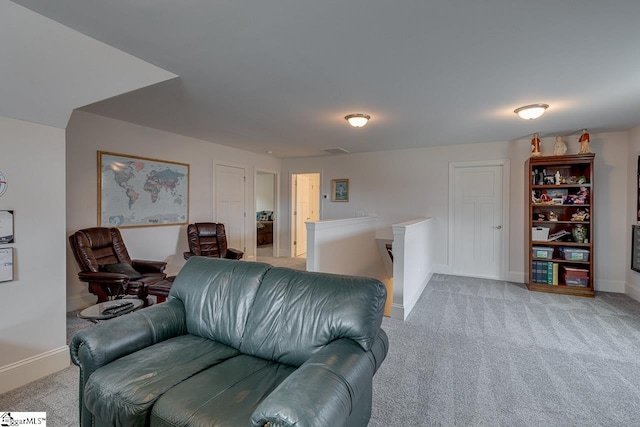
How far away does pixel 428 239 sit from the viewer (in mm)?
5141

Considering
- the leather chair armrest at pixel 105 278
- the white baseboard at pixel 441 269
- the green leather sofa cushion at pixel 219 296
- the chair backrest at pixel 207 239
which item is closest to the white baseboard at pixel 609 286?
the white baseboard at pixel 441 269

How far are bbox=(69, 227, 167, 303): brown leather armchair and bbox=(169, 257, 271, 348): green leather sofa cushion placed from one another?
1.30 meters

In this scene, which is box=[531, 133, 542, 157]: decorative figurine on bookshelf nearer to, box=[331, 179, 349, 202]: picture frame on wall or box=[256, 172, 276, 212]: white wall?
box=[331, 179, 349, 202]: picture frame on wall

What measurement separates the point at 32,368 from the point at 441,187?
18.7 ft

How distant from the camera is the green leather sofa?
1.16 m

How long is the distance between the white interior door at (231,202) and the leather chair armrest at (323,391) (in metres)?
4.53

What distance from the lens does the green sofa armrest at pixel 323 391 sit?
3.24 ft

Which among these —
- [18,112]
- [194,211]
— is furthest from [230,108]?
[194,211]

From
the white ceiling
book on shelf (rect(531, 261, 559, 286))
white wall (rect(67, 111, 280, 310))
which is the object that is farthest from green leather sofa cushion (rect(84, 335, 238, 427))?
book on shelf (rect(531, 261, 559, 286))

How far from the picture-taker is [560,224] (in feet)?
15.9

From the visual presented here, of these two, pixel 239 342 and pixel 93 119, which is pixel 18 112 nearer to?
pixel 93 119

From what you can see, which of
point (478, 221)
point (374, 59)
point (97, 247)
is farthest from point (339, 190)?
point (97, 247)

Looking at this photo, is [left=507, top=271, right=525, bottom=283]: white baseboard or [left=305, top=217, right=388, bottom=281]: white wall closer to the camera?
[left=305, top=217, right=388, bottom=281]: white wall

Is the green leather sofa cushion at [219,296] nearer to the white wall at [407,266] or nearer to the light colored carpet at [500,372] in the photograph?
the light colored carpet at [500,372]
